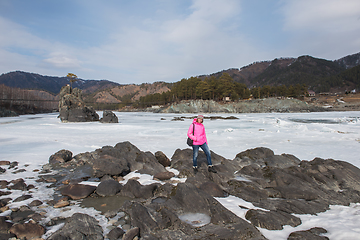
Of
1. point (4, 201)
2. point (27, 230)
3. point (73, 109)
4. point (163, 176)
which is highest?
point (73, 109)

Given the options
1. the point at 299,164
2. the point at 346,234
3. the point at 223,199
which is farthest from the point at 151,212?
the point at 299,164

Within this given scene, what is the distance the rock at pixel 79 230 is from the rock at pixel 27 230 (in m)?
0.47

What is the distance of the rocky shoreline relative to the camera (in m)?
3.86

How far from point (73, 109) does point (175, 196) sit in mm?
42410

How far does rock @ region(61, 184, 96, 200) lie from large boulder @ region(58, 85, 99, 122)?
38.3m

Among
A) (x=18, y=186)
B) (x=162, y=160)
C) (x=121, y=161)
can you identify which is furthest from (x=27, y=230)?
(x=162, y=160)

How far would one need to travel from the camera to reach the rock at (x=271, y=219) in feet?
13.8

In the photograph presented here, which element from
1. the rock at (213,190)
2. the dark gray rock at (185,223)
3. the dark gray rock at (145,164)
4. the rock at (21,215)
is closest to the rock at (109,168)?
the dark gray rock at (145,164)


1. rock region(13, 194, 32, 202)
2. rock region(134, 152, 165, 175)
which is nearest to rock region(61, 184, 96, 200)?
rock region(13, 194, 32, 202)

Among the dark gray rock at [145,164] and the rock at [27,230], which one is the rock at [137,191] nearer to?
the dark gray rock at [145,164]

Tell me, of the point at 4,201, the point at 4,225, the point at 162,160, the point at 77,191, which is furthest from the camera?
the point at 162,160

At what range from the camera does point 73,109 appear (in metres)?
40.4

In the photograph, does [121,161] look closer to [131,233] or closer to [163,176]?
[163,176]

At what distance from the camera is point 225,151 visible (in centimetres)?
1326
